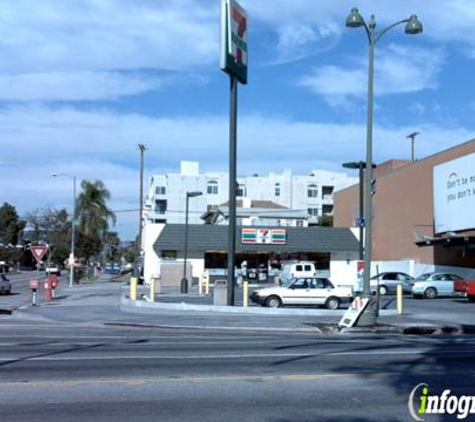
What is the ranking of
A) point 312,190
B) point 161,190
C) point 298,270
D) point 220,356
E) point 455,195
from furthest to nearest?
1. point 312,190
2. point 161,190
3. point 298,270
4. point 455,195
5. point 220,356

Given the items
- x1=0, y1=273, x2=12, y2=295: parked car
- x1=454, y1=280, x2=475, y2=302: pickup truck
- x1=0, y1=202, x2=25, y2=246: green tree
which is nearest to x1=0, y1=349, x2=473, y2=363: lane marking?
x1=454, y1=280, x2=475, y2=302: pickup truck

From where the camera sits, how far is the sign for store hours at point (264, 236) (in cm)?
5878

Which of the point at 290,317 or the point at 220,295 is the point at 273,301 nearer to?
the point at 220,295

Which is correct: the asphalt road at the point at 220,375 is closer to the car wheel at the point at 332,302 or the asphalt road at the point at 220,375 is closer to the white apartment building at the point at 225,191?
the car wheel at the point at 332,302

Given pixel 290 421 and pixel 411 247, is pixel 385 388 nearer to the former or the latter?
pixel 290 421

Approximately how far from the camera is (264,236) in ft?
194

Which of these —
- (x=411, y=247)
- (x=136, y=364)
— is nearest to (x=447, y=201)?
(x=411, y=247)

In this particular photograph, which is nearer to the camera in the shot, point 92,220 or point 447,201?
point 447,201

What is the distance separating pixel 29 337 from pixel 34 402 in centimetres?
948

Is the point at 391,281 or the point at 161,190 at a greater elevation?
the point at 161,190

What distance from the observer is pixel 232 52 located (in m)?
31.0

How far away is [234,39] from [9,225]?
112m

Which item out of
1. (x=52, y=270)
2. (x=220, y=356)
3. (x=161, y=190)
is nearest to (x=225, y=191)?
(x=161, y=190)

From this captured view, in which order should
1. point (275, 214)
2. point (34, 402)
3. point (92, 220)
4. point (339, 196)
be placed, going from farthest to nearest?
1. point (92, 220)
2. point (275, 214)
3. point (339, 196)
4. point (34, 402)
